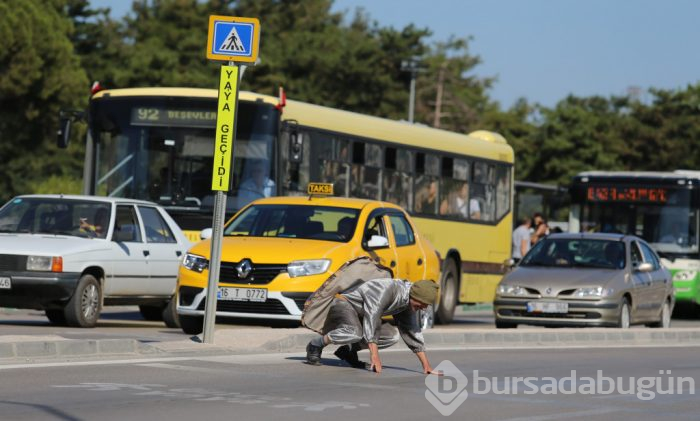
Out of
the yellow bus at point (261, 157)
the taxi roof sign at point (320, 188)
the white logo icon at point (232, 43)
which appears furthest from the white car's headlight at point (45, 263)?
the yellow bus at point (261, 157)

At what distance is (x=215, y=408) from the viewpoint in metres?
10.0

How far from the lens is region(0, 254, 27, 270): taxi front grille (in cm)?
1753

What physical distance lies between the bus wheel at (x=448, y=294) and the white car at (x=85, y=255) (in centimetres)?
613

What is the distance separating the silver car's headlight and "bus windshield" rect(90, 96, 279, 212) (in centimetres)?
358

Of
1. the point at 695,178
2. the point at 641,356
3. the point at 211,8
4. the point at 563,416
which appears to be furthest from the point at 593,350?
the point at 211,8

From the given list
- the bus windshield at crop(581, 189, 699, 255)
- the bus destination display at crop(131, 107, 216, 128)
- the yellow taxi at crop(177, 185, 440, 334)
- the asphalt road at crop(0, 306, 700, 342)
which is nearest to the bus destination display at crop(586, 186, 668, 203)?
the bus windshield at crop(581, 189, 699, 255)

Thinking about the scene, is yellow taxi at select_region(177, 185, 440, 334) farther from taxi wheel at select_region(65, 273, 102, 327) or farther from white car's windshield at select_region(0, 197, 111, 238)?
white car's windshield at select_region(0, 197, 111, 238)

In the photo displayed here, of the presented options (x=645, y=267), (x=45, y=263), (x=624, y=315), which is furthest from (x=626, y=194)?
(x=45, y=263)

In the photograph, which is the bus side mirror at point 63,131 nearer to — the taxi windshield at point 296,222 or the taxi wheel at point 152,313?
the taxi wheel at point 152,313

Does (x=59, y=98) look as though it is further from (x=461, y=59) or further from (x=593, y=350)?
(x=461, y=59)

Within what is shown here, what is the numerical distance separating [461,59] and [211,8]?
26566mm

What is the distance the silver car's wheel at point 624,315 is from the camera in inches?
854

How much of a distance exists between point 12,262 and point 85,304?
3.43ft

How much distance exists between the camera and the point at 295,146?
21.9 m
